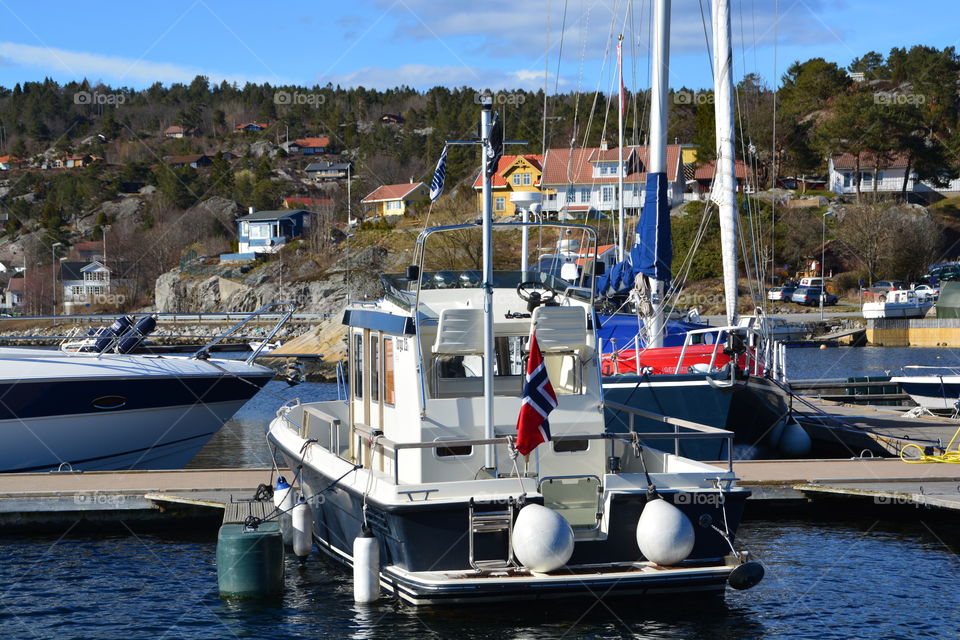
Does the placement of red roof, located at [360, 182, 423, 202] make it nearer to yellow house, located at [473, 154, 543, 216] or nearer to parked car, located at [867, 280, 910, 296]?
yellow house, located at [473, 154, 543, 216]

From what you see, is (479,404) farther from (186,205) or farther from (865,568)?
(186,205)

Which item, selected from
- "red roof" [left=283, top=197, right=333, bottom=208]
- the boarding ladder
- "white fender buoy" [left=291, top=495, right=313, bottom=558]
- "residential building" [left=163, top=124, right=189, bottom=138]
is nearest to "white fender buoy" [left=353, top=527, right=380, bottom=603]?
the boarding ladder

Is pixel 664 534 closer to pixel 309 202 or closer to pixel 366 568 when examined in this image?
pixel 366 568

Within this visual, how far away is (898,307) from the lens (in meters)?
54.2

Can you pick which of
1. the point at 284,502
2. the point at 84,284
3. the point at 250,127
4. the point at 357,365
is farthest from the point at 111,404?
the point at 250,127

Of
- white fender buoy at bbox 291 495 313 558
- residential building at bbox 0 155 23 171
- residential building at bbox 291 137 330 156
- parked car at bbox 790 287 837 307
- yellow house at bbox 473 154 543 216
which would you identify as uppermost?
residential building at bbox 291 137 330 156

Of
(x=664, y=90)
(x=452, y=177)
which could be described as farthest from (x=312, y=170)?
(x=664, y=90)

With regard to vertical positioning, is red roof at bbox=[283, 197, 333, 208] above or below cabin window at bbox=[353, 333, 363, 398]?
above

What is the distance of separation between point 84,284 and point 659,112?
8863cm

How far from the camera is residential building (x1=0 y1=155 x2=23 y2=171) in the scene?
16156 centimetres

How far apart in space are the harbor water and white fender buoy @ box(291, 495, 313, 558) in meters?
0.20

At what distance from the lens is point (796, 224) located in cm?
6931

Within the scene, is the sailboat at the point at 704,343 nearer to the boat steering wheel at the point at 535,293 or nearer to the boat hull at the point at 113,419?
the boat steering wheel at the point at 535,293

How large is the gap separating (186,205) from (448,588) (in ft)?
403
